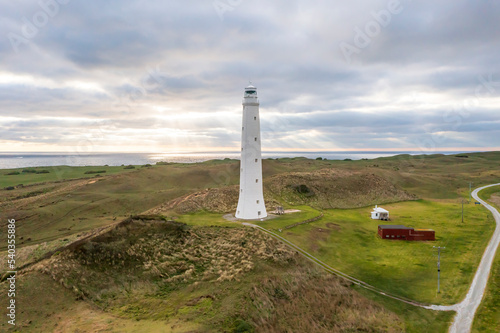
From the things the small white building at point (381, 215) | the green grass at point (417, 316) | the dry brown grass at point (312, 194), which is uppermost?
the dry brown grass at point (312, 194)

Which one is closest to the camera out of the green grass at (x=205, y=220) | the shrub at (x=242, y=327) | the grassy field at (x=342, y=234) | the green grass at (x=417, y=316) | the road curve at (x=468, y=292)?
the shrub at (x=242, y=327)

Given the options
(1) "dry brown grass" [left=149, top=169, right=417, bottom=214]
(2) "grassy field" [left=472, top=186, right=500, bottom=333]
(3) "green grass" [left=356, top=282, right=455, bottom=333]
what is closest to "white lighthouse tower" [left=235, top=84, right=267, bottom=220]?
(1) "dry brown grass" [left=149, top=169, right=417, bottom=214]

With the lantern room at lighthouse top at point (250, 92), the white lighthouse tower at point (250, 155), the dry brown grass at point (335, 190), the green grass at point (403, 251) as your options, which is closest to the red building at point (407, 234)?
the green grass at point (403, 251)

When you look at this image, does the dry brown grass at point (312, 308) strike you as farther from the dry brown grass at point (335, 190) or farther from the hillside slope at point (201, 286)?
the dry brown grass at point (335, 190)

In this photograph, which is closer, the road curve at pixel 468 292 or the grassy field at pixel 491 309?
the grassy field at pixel 491 309

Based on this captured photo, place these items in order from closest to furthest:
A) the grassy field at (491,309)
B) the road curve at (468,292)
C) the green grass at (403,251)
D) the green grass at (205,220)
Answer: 1. the grassy field at (491,309)
2. the road curve at (468,292)
3. the green grass at (403,251)
4. the green grass at (205,220)
